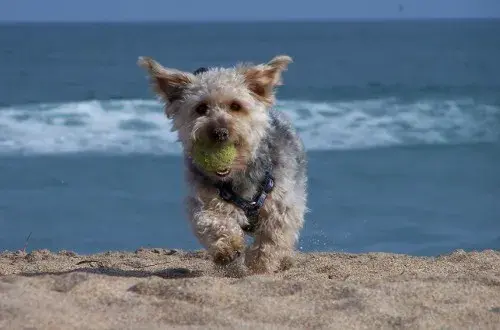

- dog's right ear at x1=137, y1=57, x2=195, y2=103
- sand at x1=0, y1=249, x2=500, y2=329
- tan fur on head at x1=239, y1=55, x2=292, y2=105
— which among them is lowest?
sand at x1=0, y1=249, x2=500, y2=329

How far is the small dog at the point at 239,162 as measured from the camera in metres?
7.01

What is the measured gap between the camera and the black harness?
283 inches

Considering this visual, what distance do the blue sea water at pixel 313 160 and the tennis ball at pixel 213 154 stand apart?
5.10 meters

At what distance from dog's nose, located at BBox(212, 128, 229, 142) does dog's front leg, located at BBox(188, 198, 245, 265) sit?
19.3 inches

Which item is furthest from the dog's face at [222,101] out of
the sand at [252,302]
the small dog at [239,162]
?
the sand at [252,302]

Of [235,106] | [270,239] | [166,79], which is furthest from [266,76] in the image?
[270,239]

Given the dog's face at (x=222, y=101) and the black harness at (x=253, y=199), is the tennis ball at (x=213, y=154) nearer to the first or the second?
the dog's face at (x=222, y=101)

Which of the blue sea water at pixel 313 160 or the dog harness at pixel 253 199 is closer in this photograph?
the dog harness at pixel 253 199

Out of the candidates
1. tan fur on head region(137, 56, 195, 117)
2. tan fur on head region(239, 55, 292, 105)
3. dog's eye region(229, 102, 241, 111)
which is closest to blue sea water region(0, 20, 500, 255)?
tan fur on head region(239, 55, 292, 105)

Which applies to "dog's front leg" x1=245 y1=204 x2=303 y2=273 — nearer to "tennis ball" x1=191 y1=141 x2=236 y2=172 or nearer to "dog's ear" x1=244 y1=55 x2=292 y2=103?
"tennis ball" x1=191 y1=141 x2=236 y2=172

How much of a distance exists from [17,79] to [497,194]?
921 inches

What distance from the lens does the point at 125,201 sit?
1530 centimetres

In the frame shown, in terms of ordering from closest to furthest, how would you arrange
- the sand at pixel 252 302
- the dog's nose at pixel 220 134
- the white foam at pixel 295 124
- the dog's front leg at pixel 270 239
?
the sand at pixel 252 302 → the dog's nose at pixel 220 134 → the dog's front leg at pixel 270 239 → the white foam at pixel 295 124

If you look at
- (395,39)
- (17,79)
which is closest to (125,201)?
(17,79)
